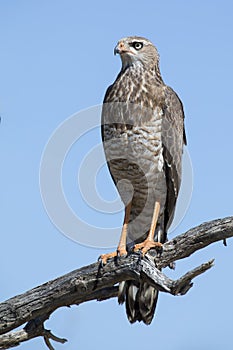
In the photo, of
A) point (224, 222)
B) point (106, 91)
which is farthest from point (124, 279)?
point (106, 91)

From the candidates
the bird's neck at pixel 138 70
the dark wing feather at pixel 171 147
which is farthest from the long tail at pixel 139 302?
the bird's neck at pixel 138 70

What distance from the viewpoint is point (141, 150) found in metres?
7.75

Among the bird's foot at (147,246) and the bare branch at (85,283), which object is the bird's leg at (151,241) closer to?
the bird's foot at (147,246)

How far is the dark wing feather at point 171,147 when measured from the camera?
792 cm

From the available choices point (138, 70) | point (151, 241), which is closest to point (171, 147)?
point (138, 70)

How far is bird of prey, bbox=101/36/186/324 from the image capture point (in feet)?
25.5

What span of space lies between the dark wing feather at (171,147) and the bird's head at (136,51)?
0.40 m

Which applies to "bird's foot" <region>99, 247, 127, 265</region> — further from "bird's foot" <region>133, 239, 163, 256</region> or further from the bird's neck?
the bird's neck

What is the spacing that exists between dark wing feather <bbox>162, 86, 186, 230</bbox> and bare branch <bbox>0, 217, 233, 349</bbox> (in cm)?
124

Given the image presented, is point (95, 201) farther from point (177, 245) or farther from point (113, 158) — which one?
point (177, 245)

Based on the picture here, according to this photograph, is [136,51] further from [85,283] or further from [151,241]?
[85,283]

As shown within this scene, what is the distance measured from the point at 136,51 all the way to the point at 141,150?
1.28m

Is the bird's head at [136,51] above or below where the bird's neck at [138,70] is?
above

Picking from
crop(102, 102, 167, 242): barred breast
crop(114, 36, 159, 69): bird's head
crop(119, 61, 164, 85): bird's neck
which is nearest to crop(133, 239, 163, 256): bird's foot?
crop(102, 102, 167, 242): barred breast
